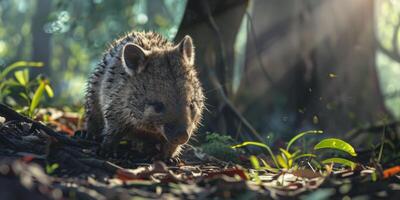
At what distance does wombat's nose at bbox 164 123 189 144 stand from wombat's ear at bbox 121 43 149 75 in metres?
1.01

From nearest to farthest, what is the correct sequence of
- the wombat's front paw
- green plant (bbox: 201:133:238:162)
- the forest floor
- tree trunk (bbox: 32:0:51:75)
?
1. the forest floor
2. the wombat's front paw
3. green plant (bbox: 201:133:238:162)
4. tree trunk (bbox: 32:0:51:75)

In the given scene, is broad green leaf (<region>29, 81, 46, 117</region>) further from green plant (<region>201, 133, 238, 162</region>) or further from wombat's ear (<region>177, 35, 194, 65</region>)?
green plant (<region>201, 133, 238, 162</region>)

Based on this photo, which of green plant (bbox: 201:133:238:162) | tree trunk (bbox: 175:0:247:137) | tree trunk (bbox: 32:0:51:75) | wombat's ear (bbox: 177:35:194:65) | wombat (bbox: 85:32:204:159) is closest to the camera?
wombat (bbox: 85:32:204:159)

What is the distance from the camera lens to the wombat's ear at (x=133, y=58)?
6777 mm

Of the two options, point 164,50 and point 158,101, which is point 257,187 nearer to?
point 158,101

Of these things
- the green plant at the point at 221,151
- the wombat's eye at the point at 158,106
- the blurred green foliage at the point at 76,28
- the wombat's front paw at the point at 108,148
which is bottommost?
the green plant at the point at 221,151

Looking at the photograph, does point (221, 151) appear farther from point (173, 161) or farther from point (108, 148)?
point (108, 148)

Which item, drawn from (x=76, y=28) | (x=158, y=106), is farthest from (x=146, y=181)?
(x=76, y=28)

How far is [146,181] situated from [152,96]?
2126 mm

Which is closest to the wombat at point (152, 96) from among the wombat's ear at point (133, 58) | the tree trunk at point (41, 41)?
the wombat's ear at point (133, 58)

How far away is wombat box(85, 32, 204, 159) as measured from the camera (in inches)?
244

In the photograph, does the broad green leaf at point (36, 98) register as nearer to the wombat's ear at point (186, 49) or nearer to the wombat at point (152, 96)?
the wombat at point (152, 96)

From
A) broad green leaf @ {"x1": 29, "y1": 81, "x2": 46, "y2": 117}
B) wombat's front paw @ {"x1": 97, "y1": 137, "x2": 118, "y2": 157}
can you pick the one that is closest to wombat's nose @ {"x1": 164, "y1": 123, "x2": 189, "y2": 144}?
wombat's front paw @ {"x1": 97, "y1": 137, "x2": 118, "y2": 157}

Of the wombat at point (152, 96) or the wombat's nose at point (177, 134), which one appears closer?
the wombat's nose at point (177, 134)
